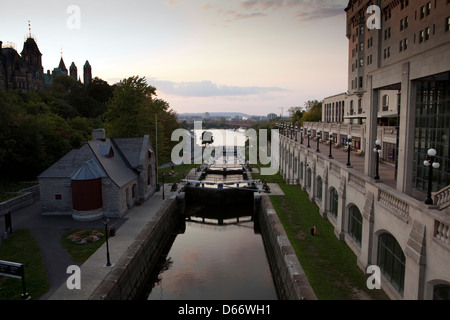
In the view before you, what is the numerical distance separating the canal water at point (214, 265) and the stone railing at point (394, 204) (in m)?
8.53

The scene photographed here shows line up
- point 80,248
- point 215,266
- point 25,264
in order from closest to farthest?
point 25,264 → point 80,248 → point 215,266

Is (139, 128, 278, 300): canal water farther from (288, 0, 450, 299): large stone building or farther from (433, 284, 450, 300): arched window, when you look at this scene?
(433, 284, 450, 300): arched window

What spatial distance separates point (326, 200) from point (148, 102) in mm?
33648

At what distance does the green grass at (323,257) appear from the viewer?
1473cm

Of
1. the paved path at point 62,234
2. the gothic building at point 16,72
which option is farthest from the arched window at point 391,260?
the gothic building at point 16,72

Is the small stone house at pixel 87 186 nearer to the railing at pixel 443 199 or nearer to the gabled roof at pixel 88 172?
the gabled roof at pixel 88 172

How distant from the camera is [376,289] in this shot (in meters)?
15.0

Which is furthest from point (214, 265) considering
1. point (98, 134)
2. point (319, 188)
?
point (98, 134)

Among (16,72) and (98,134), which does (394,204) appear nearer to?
(98,134)

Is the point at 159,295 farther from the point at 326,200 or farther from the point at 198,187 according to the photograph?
the point at 198,187

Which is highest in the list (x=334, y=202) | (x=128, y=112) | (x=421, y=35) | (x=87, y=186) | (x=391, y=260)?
(x=421, y=35)

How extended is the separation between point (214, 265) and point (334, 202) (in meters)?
10.1

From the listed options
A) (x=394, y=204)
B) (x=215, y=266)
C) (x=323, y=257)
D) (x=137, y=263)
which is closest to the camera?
(x=394, y=204)

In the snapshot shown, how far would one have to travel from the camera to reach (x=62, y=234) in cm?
2308
